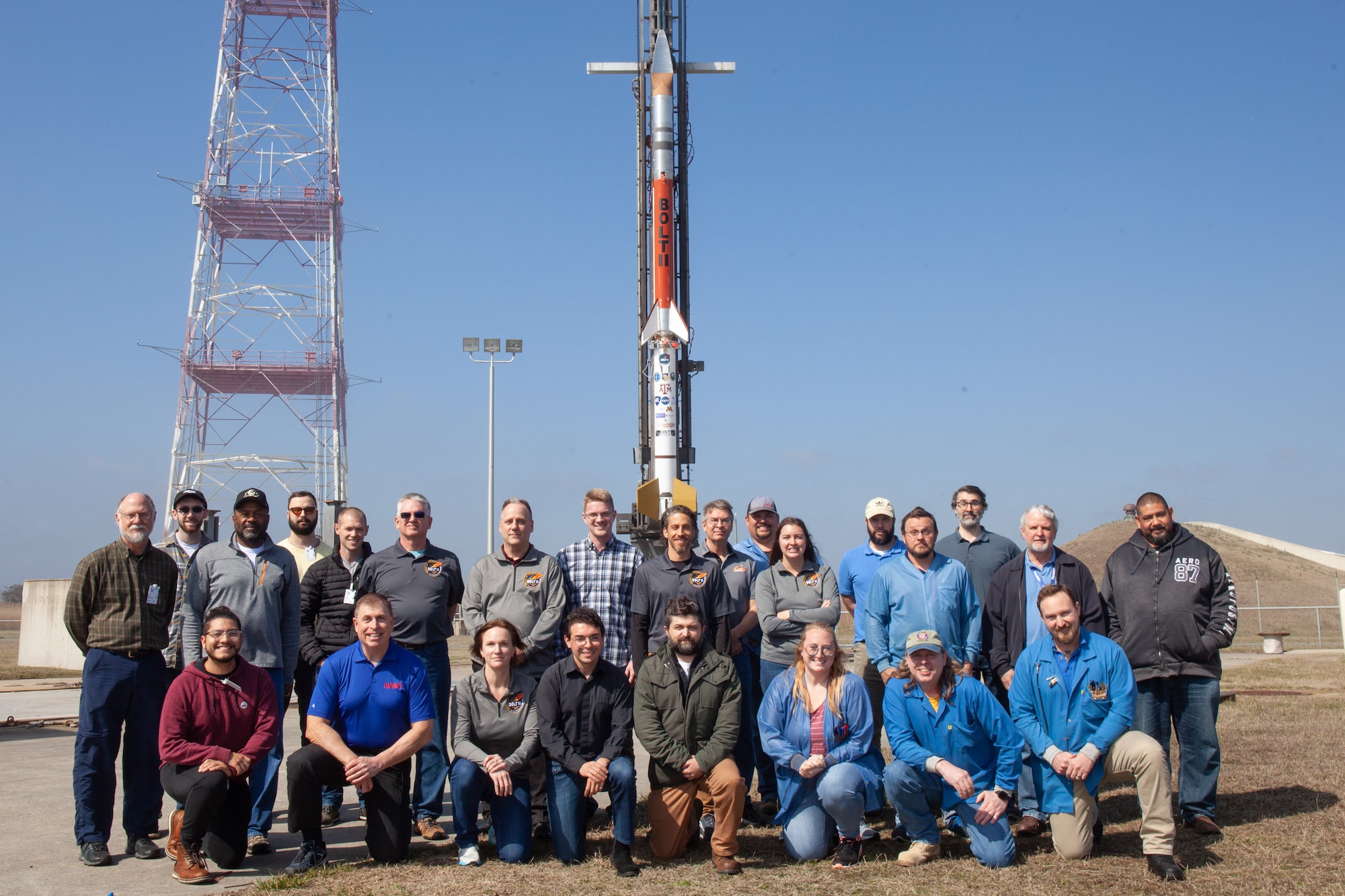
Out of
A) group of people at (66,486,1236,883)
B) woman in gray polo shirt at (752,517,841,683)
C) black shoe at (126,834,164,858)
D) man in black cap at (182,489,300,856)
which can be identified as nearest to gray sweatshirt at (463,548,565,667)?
group of people at (66,486,1236,883)

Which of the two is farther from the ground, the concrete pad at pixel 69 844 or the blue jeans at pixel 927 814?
the blue jeans at pixel 927 814

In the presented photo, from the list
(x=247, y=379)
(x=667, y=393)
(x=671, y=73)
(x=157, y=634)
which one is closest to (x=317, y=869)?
(x=157, y=634)

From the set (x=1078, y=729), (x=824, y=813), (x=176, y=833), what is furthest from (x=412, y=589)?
(x=1078, y=729)

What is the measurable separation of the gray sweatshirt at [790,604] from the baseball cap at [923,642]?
0.98 metres

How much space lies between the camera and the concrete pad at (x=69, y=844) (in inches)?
186

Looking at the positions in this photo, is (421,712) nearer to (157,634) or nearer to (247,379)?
(157,634)

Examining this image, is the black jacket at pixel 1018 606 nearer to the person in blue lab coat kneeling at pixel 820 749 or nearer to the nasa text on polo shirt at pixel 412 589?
the person in blue lab coat kneeling at pixel 820 749

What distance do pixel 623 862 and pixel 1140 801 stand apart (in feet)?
8.04

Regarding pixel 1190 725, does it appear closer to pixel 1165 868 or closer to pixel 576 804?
pixel 1165 868

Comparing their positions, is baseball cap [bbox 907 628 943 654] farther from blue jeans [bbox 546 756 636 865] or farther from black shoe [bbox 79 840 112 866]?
black shoe [bbox 79 840 112 866]

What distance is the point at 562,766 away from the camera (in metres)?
5.25

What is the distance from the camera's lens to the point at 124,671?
540 centimetres

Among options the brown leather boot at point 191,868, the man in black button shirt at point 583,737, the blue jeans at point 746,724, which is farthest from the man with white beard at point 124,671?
the blue jeans at point 746,724

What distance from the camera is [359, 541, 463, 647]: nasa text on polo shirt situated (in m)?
6.07
